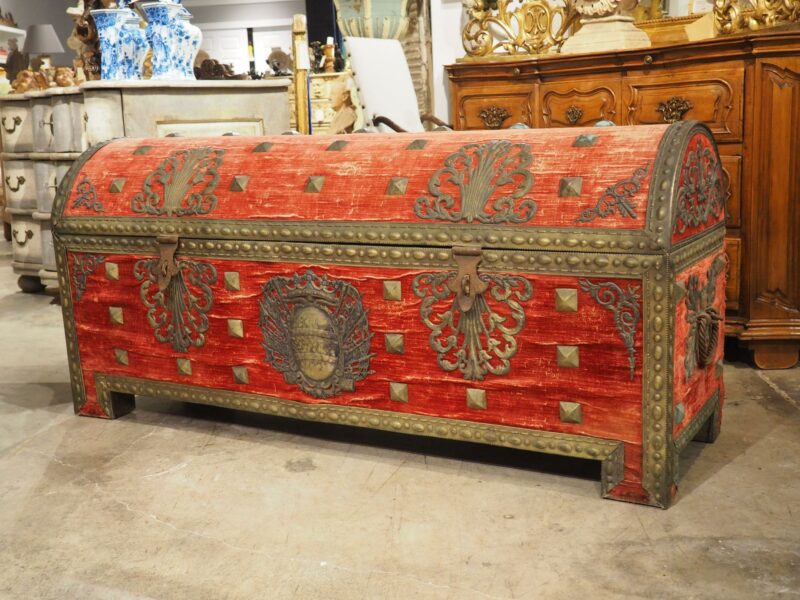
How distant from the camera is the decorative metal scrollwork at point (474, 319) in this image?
1.86m

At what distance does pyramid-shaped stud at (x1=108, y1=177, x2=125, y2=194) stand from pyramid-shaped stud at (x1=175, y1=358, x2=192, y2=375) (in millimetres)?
482

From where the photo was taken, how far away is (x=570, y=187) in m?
1.78

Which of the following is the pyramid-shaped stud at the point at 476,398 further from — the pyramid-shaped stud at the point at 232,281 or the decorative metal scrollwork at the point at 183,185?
the decorative metal scrollwork at the point at 183,185

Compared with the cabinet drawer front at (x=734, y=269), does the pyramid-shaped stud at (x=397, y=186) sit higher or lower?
higher

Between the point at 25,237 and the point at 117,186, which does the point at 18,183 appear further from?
the point at 117,186

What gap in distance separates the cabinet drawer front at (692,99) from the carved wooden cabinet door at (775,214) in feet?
0.22

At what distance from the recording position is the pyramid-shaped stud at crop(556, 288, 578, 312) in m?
1.79

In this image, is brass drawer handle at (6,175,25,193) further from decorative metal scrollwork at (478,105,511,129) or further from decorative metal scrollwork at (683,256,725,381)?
decorative metal scrollwork at (683,256,725,381)

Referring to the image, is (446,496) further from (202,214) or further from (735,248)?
(735,248)

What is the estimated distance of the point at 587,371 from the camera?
5.92 feet

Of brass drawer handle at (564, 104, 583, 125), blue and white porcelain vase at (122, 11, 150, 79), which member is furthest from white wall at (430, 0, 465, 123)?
blue and white porcelain vase at (122, 11, 150, 79)

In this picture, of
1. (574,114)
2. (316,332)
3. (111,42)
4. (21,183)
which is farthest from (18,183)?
(316,332)

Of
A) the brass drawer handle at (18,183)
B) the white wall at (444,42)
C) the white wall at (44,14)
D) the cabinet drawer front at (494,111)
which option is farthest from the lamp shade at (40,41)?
the cabinet drawer front at (494,111)

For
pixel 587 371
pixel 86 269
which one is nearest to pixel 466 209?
pixel 587 371
